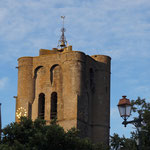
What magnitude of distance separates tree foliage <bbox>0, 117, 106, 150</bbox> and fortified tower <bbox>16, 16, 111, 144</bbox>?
23.0 metres

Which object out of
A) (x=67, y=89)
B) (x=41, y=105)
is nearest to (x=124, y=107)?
(x=67, y=89)

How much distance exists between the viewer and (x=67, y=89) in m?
71.6

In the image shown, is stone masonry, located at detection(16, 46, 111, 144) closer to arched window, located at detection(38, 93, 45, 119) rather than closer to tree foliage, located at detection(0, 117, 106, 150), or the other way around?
arched window, located at detection(38, 93, 45, 119)

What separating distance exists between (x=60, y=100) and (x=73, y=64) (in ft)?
15.2

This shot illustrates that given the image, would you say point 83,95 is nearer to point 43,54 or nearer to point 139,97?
point 43,54

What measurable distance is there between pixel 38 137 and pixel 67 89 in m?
27.5

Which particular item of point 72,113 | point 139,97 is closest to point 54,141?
point 139,97

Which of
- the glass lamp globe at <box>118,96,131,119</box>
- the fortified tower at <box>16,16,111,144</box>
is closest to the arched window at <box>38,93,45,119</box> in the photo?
the fortified tower at <box>16,16,111,144</box>

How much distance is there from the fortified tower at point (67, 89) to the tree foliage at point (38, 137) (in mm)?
23011

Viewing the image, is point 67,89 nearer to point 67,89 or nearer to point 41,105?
point 67,89

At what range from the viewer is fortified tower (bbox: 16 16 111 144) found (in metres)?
71.4

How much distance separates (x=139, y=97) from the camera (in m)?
55.7

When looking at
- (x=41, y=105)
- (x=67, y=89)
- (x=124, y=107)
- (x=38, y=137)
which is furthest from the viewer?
(x=41, y=105)

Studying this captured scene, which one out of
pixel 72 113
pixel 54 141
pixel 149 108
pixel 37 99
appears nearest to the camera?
pixel 54 141
